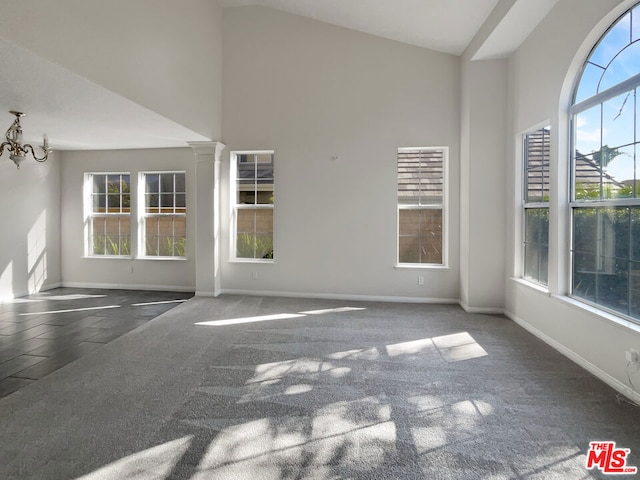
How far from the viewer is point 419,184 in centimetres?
560

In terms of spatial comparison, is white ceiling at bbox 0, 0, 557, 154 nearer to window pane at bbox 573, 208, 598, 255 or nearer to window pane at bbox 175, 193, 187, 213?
window pane at bbox 175, 193, 187, 213

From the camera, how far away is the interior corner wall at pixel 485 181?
4.79 m

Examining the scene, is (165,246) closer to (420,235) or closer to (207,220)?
(207,220)

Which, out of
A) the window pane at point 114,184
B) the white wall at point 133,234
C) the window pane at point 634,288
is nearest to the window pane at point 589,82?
the window pane at point 634,288

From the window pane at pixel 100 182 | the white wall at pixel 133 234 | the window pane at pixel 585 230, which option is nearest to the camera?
the window pane at pixel 585 230

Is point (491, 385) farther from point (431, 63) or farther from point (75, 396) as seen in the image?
point (431, 63)

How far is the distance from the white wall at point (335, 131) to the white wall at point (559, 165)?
1036mm

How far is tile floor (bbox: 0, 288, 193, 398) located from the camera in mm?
3229

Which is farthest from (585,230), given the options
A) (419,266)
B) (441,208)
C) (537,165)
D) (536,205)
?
(419,266)

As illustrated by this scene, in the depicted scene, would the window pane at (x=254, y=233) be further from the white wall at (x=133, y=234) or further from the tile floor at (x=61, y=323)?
the tile floor at (x=61, y=323)

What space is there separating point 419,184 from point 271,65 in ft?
9.80

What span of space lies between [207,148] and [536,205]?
464 cm

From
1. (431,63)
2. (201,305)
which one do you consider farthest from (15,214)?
(431,63)

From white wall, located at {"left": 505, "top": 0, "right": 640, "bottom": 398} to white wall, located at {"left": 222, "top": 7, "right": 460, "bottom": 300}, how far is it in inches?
40.8
